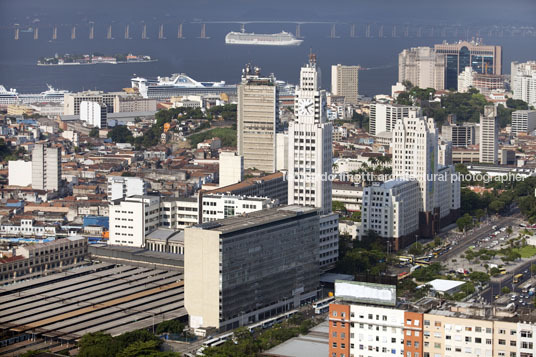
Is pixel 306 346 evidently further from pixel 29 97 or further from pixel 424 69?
pixel 424 69

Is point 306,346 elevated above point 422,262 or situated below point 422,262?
below

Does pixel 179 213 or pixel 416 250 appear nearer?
pixel 179 213

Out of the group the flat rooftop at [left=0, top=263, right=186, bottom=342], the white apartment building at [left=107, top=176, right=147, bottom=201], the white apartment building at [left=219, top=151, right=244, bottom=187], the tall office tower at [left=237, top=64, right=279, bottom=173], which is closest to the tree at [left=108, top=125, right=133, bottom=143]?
the tall office tower at [left=237, top=64, right=279, bottom=173]

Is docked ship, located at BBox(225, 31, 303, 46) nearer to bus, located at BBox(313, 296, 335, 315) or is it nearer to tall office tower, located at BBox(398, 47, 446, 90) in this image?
tall office tower, located at BBox(398, 47, 446, 90)

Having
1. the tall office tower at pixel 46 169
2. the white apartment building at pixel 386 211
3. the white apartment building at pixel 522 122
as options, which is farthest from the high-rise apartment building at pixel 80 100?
the white apartment building at pixel 386 211

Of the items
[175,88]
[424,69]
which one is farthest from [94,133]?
[424,69]
